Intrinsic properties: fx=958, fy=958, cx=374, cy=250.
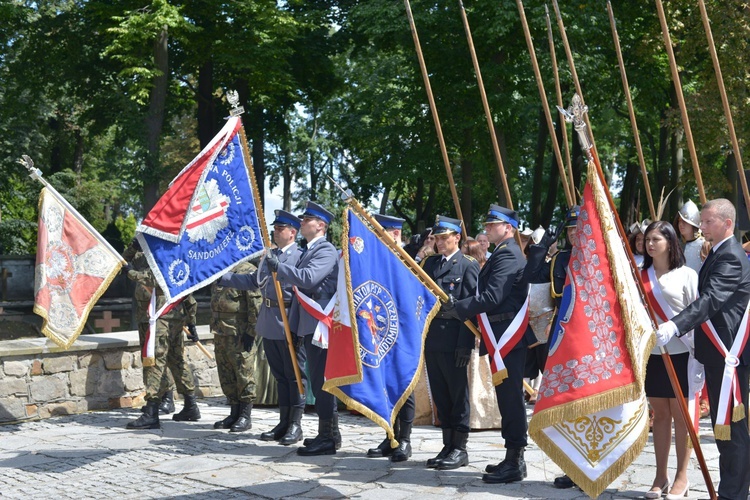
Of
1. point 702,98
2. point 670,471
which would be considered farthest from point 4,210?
point 670,471

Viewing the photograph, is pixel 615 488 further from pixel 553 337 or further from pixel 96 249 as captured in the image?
pixel 96 249

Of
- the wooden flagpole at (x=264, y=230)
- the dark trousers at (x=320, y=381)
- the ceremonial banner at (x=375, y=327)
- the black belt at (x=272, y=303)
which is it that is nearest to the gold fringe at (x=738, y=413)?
the ceremonial banner at (x=375, y=327)

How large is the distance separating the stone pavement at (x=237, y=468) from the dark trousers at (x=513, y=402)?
32 centimetres

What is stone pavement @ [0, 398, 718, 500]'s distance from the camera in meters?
6.52

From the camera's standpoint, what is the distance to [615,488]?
6.47m

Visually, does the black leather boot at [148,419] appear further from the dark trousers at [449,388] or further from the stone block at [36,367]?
the dark trousers at [449,388]

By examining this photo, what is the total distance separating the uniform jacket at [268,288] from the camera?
27.5ft

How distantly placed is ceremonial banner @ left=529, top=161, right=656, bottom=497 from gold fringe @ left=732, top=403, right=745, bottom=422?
0.52m

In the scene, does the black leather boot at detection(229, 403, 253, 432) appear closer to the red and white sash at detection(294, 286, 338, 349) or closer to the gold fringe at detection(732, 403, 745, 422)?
the red and white sash at detection(294, 286, 338, 349)

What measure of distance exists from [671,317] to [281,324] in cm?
368

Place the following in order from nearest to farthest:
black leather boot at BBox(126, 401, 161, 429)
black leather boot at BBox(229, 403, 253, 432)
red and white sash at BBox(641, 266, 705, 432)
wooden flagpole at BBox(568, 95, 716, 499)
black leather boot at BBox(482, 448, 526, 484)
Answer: wooden flagpole at BBox(568, 95, 716, 499)
red and white sash at BBox(641, 266, 705, 432)
black leather boot at BBox(482, 448, 526, 484)
black leather boot at BBox(229, 403, 253, 432)
black leather boot at BBox(126, 401, 161, 429)

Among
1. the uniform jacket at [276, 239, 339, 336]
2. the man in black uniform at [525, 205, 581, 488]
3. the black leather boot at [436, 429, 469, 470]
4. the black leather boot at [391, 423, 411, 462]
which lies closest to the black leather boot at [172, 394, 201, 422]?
the uniform jacket at [276, 239, 339, 336]

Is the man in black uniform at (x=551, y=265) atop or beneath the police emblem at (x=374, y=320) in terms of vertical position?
atop

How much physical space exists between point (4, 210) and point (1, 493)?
34391 millimetres
